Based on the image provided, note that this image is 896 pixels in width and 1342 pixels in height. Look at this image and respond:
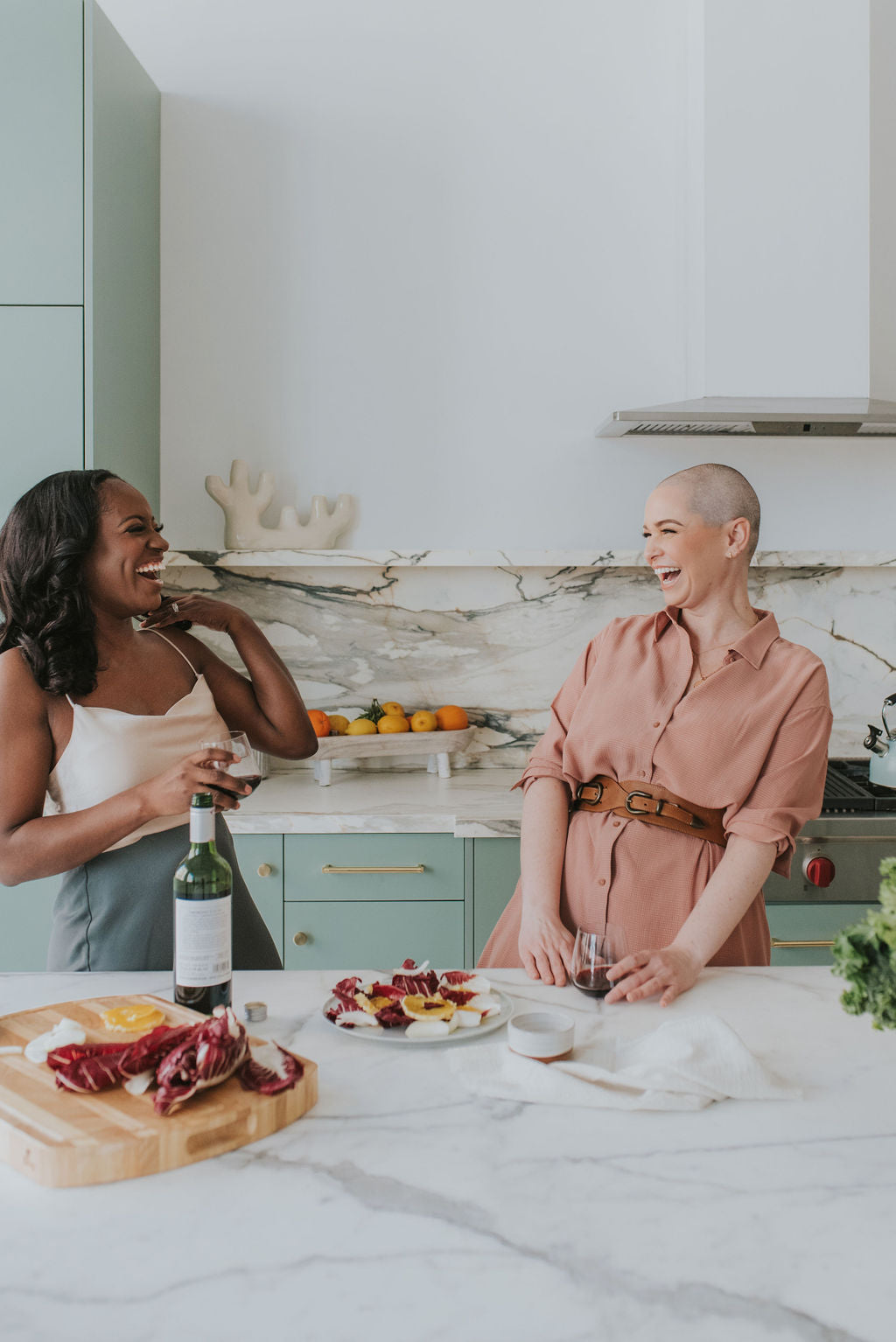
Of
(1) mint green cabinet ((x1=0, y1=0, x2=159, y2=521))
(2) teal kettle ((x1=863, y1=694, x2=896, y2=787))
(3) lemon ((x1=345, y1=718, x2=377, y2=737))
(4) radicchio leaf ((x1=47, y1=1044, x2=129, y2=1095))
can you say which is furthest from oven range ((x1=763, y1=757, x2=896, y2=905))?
(1) mint green cabinet ((x1=0, y1=0, x2=159, y2=521))

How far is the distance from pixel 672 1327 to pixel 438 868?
1785mm

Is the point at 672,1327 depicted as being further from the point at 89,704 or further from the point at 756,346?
the point at 756,346

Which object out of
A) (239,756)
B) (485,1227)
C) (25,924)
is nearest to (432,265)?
(25,924)

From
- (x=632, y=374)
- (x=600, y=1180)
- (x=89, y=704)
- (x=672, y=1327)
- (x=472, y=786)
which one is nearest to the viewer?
(x=672, y=1327)

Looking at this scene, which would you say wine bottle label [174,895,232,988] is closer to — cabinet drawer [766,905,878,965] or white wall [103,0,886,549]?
cabinet drawer [766,905,878,965]

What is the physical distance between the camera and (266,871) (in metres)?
2.50

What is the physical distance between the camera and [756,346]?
102 inches

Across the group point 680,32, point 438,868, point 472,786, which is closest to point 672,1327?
point 438,868

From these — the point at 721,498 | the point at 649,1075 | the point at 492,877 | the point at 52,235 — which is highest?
the point at 52,235

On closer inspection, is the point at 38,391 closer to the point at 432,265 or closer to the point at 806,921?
the point at 432,265

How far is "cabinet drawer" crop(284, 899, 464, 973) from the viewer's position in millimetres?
2521

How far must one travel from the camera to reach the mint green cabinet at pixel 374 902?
98.8 inches

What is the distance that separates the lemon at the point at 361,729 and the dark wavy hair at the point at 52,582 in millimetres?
1282

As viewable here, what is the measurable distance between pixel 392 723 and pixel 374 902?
0.55 m
